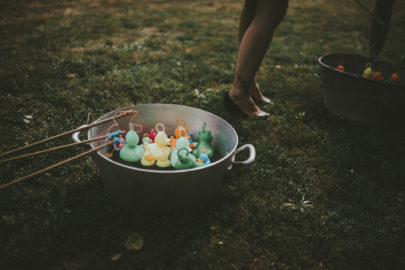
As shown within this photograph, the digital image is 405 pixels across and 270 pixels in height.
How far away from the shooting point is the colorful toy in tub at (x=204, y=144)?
169 centimetres

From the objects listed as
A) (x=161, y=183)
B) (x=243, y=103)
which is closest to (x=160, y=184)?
(x=161, y=183)

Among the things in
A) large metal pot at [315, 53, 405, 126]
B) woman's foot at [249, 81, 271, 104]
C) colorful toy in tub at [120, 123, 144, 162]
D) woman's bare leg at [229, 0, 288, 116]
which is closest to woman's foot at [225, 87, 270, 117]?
woman's bare leg at [229, 0, 288, 116]

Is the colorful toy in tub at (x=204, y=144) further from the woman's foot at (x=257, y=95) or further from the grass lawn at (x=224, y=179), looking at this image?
the woman's foot at (x=257, y=95)

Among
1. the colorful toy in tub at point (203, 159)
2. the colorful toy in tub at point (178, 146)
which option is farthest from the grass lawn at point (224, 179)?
the colorful toy in tub at point (178, 146)

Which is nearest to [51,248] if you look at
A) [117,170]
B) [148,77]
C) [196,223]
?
[117,170]

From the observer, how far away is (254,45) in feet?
7.07

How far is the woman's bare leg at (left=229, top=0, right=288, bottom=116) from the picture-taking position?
2.04m

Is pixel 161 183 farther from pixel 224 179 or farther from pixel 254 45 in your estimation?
pixel 254 45

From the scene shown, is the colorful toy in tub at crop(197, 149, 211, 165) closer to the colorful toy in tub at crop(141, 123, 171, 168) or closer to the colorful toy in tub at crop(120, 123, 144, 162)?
the colorful toy in tub at crop(141, 123, 171, 168)

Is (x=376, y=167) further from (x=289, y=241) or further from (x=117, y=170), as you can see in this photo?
(x=117, y=170)

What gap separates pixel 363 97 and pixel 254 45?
0.95 metres

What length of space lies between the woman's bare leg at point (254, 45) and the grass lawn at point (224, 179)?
165mm

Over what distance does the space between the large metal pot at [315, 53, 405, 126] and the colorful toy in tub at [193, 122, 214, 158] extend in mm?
1218

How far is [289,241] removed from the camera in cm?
142
